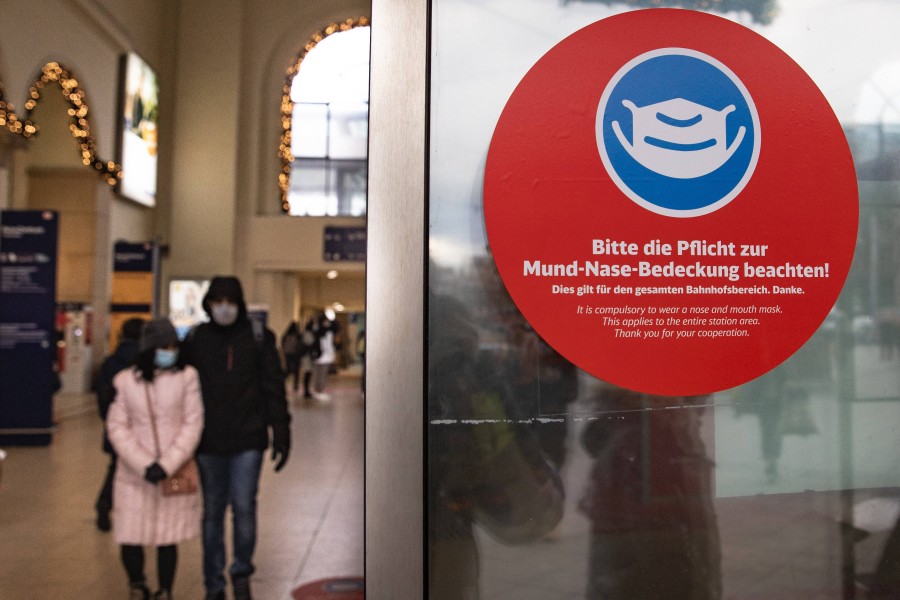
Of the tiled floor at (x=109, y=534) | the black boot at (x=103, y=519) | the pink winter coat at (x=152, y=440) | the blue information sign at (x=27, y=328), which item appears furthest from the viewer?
the blue information sign at (x=27, y=328)

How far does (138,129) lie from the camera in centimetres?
1744

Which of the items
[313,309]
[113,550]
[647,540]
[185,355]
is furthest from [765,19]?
[313,309]

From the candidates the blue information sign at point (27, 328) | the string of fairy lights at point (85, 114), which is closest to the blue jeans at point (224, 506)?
the blue information sign at point (27, 328)

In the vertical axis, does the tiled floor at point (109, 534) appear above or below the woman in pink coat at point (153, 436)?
below

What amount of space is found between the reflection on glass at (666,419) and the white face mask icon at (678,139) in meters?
0.28

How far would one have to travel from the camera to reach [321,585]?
4312mm

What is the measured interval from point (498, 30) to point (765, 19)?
71 cm

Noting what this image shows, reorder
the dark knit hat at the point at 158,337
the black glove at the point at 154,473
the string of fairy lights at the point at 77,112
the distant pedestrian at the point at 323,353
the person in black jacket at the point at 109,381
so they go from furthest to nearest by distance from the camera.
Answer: the distant pedestrian at the point at 323,353, the string of fairy lights at the point at 77,112, the person in black jacket at the point at 109,381, the dark knit hat at the point at 158,337, the black glove at the point at 154,473

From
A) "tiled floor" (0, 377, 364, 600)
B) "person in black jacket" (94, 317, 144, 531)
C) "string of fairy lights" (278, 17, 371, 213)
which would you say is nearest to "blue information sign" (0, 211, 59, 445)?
"tiled floor" (0, 377, 364, 600)

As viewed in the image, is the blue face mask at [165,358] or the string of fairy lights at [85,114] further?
the string of fairy lights at [85,114]

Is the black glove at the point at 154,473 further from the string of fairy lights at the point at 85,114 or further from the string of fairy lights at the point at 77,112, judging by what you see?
the string of fairy lights at the point at 77,112

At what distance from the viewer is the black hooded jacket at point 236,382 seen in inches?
156

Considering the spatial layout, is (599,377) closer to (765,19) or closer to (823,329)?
(823,329)

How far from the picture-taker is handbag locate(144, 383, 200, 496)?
3.79 m
